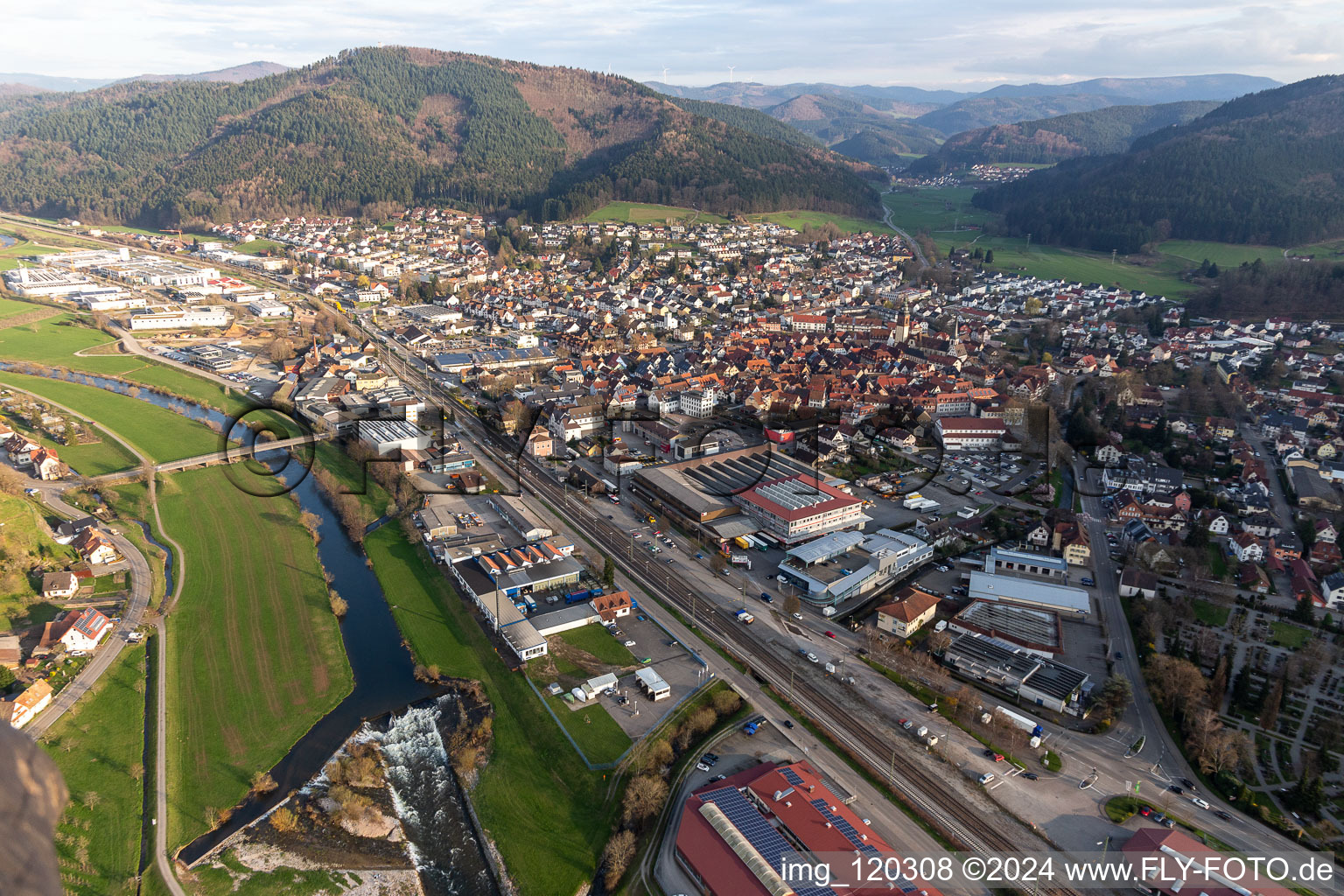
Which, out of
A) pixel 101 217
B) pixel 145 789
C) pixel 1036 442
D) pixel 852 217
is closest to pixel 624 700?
pixel 145 789

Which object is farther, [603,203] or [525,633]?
[603,203]

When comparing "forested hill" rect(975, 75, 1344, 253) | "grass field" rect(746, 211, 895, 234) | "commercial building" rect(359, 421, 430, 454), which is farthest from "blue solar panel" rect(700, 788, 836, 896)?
"grass field" rect(746, 211, 895, 234)

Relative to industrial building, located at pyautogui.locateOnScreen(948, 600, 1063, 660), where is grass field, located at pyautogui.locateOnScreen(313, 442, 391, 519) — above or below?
below

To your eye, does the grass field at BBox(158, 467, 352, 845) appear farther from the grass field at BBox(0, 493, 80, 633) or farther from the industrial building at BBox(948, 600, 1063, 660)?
the industrial building at BBox(948, 600, 1063, 660)

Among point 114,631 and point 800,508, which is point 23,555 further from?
point 800,508

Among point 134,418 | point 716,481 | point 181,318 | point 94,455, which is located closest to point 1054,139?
point 716,481

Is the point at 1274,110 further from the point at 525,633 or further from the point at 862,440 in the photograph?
the point at 525,633
